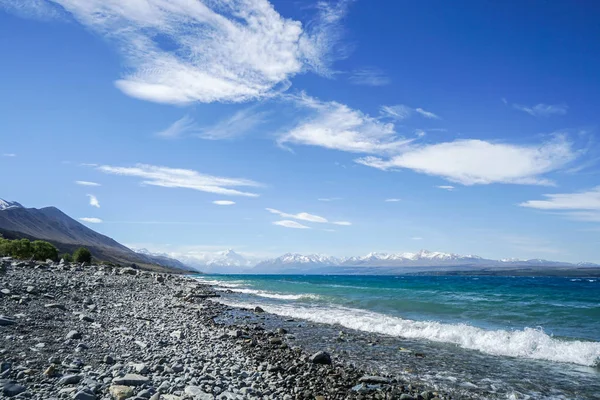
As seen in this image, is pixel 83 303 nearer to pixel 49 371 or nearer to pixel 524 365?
pixel 49 371

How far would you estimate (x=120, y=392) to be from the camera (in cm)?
831

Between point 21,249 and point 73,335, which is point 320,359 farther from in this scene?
point 21,249

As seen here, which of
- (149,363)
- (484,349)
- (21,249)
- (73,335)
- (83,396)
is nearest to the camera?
(83,396)

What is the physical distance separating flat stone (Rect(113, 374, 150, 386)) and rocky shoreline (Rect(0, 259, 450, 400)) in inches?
0.9

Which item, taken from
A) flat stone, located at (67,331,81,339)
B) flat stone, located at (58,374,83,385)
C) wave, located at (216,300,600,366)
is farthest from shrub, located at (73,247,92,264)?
flat stone, located at (58,374,83,385)

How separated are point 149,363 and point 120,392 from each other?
8.82ft

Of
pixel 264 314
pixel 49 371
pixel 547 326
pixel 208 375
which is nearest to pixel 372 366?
pixel 208 375

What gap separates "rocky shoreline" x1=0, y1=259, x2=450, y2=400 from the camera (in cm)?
866

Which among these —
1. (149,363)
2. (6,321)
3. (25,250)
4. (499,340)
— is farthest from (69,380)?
(25,250)

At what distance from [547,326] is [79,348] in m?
26.9

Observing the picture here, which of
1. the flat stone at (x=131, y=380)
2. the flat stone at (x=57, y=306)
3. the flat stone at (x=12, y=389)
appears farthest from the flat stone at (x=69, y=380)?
the flat stone at (x=57, y=306)

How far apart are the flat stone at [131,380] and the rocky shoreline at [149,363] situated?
0.02 metres

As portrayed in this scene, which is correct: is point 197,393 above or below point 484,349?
above

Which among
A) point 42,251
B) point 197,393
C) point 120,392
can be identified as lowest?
point 197,393
